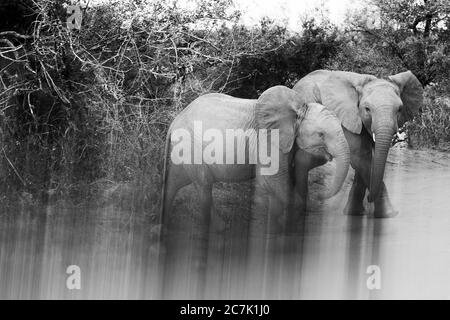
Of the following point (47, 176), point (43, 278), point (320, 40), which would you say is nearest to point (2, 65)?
point (47, 176)

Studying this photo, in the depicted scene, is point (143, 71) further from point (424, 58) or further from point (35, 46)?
point (424, 58)

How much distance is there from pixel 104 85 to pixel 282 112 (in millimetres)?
2276

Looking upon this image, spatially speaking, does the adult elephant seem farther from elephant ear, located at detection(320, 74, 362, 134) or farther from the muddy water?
the muddy water

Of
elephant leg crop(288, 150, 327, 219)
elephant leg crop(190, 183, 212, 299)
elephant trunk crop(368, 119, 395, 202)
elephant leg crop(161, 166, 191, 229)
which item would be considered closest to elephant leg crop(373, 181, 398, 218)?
elephant trunk crop(368, 119, 395, 202)

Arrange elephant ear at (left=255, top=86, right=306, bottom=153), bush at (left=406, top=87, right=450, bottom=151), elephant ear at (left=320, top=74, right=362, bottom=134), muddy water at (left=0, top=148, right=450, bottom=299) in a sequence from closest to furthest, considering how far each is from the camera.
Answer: muddy water at (left=0, top=148, right=450, bottom=299), elephant ear at (left=255, top=86, right=306, bottom=153), elephant ear at (left=320, top=74, right=362, bottom=134), bush at (left=406, top=87, right=450, bottom=151)

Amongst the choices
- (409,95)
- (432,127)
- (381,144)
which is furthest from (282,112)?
(432,127)

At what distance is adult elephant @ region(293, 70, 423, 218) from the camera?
8570 mm

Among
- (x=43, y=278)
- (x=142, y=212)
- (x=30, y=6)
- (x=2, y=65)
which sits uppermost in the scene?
(x=30, y=6)

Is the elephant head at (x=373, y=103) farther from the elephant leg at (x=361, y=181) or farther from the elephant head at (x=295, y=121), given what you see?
the elephant head at (x=295, y=121)

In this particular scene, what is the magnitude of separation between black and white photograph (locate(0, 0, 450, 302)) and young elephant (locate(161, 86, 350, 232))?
0.01m

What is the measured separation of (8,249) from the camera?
8164 mm

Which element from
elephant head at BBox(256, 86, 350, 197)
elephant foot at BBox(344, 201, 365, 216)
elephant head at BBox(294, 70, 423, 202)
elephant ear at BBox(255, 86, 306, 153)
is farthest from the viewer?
elephant foot at BBox(344, 201, 365, 216)

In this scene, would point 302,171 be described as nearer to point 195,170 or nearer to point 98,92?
point 195,170

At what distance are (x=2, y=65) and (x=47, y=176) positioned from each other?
1.54m
